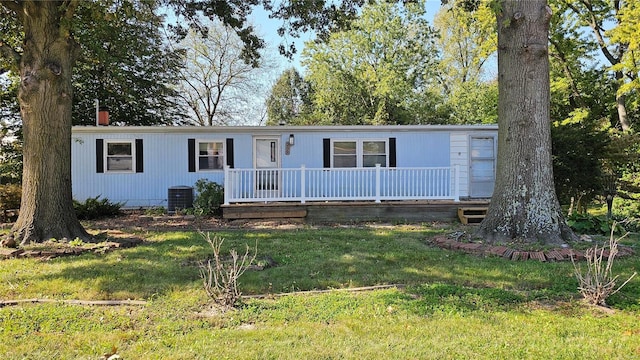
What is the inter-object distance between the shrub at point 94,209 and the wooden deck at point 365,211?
349 cm

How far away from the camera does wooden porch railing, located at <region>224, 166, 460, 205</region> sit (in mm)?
10305

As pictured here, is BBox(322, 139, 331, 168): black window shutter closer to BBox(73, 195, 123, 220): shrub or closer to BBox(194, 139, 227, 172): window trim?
BBox(194, 139, 227, 172): window trim

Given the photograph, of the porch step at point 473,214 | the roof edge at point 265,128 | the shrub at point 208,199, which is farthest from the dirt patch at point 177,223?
the porch step at point 473,214

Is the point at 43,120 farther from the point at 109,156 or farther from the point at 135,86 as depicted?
the point at 135,86

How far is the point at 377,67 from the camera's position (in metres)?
26.5

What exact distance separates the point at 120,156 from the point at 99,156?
535 mm

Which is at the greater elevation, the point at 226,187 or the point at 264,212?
the point at 226,187

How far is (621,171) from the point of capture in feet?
47.6

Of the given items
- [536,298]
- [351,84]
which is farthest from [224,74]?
[536,298]

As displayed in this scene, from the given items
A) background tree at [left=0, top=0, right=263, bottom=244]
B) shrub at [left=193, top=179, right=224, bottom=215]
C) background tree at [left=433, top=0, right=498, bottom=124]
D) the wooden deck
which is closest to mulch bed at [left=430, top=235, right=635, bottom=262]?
the wooden deck

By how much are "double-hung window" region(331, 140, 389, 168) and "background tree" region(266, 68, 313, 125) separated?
1664cm

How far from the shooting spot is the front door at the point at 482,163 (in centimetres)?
1164

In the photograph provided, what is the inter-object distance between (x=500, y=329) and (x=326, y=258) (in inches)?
111

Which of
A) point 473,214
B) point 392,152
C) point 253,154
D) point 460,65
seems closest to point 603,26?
point 460,65
